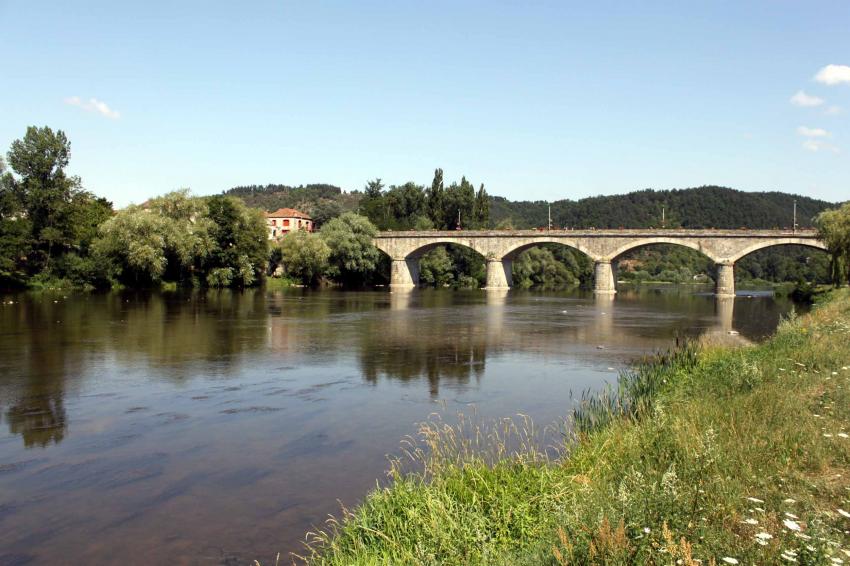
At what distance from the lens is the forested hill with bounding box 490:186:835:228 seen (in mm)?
164375

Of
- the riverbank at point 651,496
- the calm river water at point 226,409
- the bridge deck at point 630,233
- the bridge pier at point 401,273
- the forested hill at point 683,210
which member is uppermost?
the forested hill at point 683,210

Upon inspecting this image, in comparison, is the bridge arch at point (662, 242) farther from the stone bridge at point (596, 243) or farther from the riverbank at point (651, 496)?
the riverbank at point (651, 496)

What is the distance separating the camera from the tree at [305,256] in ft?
254

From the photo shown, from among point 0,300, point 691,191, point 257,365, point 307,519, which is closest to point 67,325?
point 257,365

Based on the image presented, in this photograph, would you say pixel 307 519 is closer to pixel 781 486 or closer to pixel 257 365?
pixel 781 486

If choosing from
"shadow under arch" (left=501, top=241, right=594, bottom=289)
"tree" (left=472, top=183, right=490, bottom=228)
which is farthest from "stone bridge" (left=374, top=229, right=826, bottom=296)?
"tree" (left=472, top=183, right=490, bottom=228)

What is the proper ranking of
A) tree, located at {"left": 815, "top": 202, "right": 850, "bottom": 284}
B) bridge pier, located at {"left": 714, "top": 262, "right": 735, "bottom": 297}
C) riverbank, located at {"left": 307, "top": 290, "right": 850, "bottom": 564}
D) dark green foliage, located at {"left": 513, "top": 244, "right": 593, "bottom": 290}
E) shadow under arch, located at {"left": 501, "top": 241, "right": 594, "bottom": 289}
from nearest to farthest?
riverbank, located at {"left": 307, "top": 290, "right": 850, "bottom": 564} < tree, located at {"left": 815, "top": 202, "right": 850, "bottom": 284} < bridge pier, located at {"left": 714, "top": 262, "right": 735, "bottom": 297} < shadow under arch, located at {"left": 501, "top": 241, "right": 594, "bottom": 289} < dark green foliage, located at {"left": 513, "top": 244, "right": 593, "bottom": 290}

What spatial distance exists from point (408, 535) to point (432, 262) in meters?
88.3

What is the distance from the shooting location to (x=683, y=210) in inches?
7008

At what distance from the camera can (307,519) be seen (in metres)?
9.52

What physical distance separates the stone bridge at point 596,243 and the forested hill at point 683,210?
73551 millimetres

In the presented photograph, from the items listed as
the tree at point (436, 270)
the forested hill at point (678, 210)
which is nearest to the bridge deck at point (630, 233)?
the tree at point (436, 270)

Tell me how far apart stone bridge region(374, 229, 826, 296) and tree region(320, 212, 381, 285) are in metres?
3.81

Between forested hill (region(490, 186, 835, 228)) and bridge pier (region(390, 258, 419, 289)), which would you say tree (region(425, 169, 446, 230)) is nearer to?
bridge pier (region(390, 258, 419, 289))
